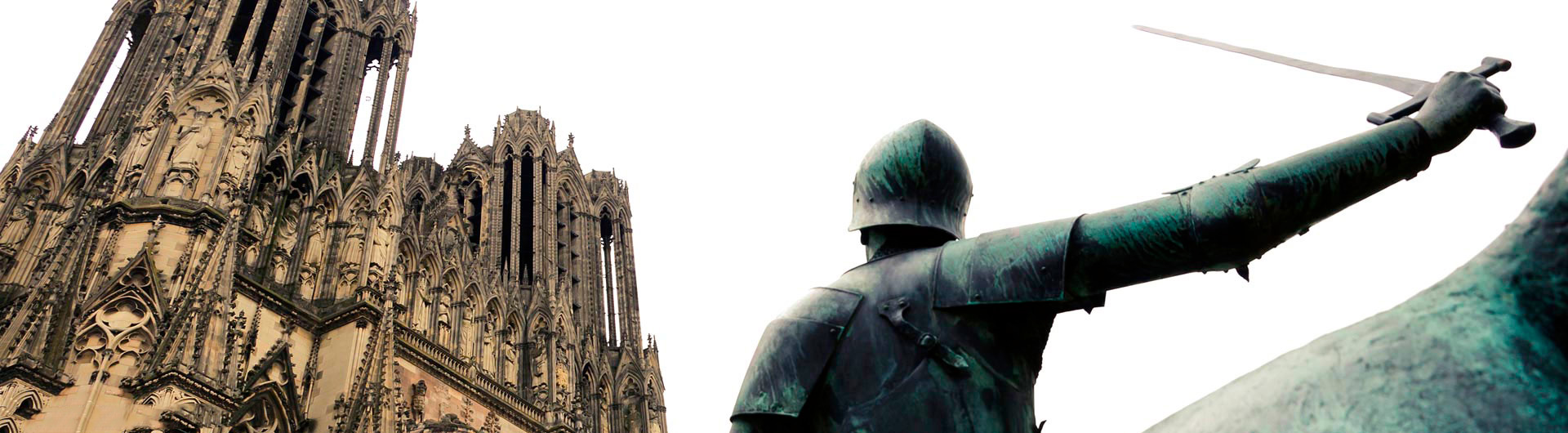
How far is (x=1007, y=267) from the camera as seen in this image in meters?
2.47

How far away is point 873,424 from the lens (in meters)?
2.56

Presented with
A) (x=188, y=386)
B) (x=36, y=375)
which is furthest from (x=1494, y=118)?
(x=188, y=386)

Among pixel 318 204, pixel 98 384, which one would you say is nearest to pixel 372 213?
pixel 318 204

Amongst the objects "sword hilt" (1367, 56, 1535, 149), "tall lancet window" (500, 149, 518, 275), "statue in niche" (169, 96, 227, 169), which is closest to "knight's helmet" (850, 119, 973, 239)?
"sword hilt" (1367, 56, 1535, 149)

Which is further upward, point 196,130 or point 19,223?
point 196,130

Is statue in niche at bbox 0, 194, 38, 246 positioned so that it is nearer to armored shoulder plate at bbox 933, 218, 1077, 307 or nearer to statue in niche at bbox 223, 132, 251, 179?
statue in niche at bbox 223, 132, 251, 179

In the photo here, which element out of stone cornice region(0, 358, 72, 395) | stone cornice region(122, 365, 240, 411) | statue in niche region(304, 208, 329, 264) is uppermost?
statue in niche region(304, 208, 329, 264)

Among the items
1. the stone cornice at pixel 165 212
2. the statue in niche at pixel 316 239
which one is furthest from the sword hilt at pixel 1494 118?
the statue in niche at pixel 316 239

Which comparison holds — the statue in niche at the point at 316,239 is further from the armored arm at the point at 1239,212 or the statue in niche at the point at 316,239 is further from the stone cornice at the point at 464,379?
the armored arm at the point at 1239,212

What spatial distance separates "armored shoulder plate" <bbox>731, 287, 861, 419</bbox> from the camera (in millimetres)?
2648

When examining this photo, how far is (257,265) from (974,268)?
23060 millimetres

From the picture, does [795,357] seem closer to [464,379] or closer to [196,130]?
[196,130]

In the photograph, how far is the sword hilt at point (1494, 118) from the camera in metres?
1.99

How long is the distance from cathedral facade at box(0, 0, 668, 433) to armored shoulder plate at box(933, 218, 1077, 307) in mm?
17591
